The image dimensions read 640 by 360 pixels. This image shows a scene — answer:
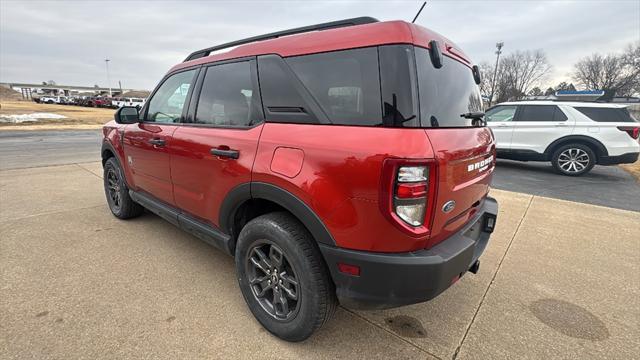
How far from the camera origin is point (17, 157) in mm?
8375

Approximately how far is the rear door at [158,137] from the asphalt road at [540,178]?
584 centimetres

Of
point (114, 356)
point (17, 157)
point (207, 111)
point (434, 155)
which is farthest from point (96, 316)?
point (17, 157)

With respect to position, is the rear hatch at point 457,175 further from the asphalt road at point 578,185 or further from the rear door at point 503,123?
the rear door at point 503,123

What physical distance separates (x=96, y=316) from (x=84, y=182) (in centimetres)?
468

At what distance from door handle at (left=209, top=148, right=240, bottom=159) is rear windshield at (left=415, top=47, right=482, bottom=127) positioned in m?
1.19

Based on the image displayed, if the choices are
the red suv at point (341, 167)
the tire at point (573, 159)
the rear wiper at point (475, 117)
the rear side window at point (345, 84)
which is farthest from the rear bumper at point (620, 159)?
the rear side window at point (345, 84)

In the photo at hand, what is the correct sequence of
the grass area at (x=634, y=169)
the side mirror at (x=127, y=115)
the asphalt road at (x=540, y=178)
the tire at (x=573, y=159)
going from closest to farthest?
the side mirror at (x=127, y=115), the asphalt road at (x=540, y=178), the tire at (x=573, y=159), the grass area at (x=634, y=169)

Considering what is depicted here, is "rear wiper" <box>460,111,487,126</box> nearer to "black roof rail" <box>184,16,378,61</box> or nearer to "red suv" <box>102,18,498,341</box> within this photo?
"red suv" <box>102,18,498,341</box>

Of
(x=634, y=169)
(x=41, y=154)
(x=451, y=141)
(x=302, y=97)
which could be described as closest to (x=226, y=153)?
(x=302, y=97)

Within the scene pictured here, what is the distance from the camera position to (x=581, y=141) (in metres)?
7.38

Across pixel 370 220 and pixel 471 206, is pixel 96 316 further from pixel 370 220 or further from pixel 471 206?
pixel 471 206

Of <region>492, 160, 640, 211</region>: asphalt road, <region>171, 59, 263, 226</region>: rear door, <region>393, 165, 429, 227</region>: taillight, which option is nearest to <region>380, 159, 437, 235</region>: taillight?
<region>393, 165, 429, 227</region>: taillight

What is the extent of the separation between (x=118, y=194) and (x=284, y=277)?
302cm

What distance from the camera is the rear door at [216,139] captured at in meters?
2.14
